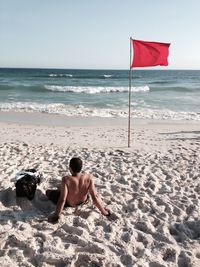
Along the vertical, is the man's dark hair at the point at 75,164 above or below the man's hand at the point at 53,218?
above

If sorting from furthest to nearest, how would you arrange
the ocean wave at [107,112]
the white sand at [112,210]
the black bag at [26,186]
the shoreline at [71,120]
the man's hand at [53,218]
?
the ocean wave at [107,112], the shoreline at [71,120], the black bag at [26,186], the man's hand at [53,218], the white sand at [112,210]

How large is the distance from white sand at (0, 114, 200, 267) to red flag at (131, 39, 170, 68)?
2.08m

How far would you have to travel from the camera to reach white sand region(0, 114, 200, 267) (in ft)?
13.0

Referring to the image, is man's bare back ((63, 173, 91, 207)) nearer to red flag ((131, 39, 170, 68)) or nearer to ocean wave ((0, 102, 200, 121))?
red flag ((131, 39, 170, 68))

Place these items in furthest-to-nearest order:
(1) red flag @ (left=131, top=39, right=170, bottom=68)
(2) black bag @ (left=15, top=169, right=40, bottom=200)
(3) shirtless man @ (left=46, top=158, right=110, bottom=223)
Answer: (1) red flag @ (left=131, top=39, right=170, bottom=68) < (2) black bag @ (left=15, top=169, right=40, bottom=200) < (3) shirtless man @ (left=46, top=158, right=110, bottom=223)

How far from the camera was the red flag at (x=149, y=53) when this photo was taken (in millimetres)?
7996

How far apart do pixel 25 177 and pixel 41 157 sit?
8.11 feet

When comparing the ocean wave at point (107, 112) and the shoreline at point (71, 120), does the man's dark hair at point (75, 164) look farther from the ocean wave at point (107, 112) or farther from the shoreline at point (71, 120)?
the ocean wave at point (107, 112)

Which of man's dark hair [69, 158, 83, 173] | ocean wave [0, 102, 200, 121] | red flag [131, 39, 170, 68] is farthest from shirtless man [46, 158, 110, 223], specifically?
ocean wave [0, 102, 200, 121]

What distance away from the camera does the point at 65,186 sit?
4855 mm

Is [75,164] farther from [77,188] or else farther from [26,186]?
[26,186]

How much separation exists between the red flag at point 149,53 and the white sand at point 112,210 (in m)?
2.08

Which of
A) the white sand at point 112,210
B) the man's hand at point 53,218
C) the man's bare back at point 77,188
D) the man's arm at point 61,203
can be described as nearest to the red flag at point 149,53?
the white sand at point 112,210

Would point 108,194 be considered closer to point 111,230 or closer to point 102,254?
point 111,230
